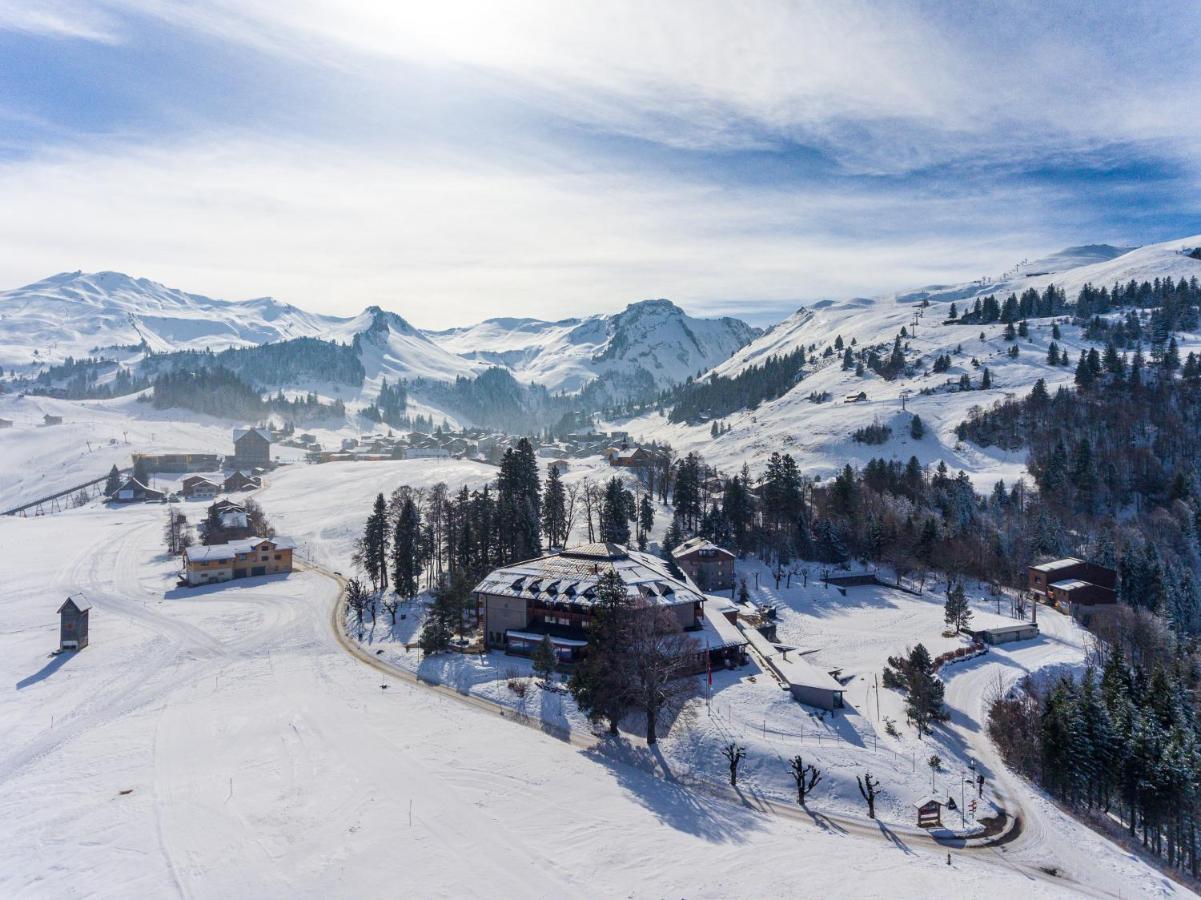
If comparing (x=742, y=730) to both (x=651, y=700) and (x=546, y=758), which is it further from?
(x=546, y=758)

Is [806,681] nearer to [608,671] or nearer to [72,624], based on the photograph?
[608,671]

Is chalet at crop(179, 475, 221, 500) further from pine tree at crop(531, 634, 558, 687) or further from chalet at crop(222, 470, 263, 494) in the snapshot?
pine tree at crop(531, 634, 558, 687)

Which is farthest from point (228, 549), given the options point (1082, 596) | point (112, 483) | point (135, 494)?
point (1082, 596)

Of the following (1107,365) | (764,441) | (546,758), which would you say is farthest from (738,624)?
(1107,365)

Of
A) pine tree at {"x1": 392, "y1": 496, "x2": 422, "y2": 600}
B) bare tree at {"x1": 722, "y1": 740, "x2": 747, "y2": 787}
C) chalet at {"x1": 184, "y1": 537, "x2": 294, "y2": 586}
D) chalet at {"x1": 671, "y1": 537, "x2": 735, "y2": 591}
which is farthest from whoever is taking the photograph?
chalet at {"x1": 671, "y1": 537, "x2": 735, "y2": 591}

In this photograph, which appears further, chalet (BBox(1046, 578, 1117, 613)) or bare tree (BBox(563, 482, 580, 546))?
bare tree (BBox(563, 482, 580, 546))

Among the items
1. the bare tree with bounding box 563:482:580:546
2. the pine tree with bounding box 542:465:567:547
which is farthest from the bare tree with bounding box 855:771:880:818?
the bare tree with bounding box 563:482:580:546
